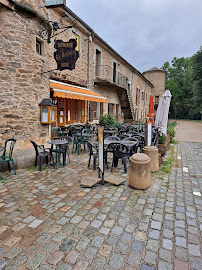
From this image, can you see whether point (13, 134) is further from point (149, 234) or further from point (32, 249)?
point (149, 234)

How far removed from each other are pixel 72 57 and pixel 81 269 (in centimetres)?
588

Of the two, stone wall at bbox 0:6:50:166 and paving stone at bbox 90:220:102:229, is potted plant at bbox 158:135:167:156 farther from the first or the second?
paving stone at bbox 90:220:102:229

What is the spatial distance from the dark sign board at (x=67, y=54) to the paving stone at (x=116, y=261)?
5.64 meters

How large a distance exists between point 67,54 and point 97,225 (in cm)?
549

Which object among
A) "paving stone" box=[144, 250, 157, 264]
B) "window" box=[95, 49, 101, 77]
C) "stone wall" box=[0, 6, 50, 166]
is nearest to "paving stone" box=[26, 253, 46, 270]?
"paving stone" box=[144, 250, 157, 264]

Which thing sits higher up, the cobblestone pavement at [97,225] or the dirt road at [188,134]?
the dirt road at [188,134]

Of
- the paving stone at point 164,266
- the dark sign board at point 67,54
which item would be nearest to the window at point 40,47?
the dark sign board at point 67,54

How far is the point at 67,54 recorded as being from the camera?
6.21m

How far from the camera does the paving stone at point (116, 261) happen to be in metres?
2.02

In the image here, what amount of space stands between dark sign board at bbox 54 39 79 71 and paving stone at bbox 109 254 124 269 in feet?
18.5

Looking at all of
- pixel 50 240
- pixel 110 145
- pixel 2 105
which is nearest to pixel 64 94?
pixel 2 105

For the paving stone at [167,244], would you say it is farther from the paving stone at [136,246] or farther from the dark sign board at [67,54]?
the dark sign board at [67,54]

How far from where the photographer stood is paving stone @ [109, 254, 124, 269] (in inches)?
79.4

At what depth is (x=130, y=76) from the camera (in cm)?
2066
